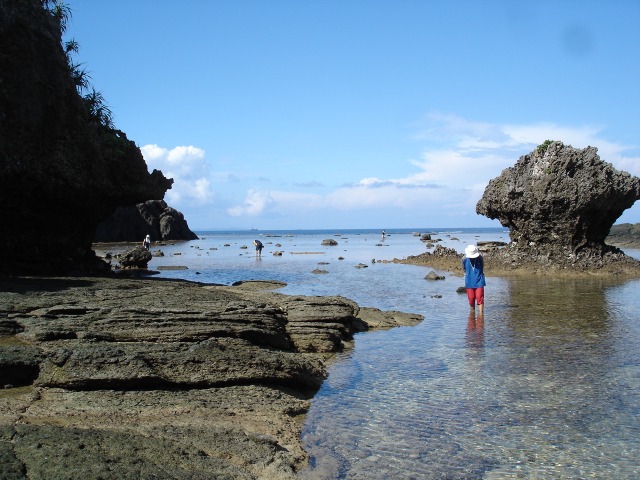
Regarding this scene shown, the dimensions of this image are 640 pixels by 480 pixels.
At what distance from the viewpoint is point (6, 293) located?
1267 cm

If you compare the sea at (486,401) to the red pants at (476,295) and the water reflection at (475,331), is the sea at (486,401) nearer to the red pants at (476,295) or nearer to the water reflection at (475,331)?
the water reflection at (475,331)

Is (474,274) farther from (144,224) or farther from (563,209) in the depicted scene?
(144,224)

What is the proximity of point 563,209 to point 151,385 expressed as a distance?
2856 cm

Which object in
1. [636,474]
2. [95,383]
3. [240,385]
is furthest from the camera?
[240,385]

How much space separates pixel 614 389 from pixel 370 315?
335 inches

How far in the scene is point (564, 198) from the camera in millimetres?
31297

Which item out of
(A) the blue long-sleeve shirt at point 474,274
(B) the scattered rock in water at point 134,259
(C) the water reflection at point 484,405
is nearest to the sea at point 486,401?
(C) the water reflection at point 484,405

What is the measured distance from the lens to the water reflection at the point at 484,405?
22.7ft

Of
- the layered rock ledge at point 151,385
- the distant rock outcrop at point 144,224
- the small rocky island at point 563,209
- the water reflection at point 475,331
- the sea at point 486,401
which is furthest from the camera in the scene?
the distant rock outcrop at point 144,224

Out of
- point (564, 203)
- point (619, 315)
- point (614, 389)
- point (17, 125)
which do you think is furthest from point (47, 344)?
point (564, 203)

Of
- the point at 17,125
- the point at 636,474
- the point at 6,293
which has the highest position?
the point at 17,125

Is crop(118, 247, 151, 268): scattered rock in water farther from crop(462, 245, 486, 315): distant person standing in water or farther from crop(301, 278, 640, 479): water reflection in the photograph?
crop(301, 278, 640, 479): water reflection

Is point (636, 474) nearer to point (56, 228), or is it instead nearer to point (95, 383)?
point (95, 383)

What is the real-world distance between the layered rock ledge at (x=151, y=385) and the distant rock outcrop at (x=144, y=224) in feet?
266
